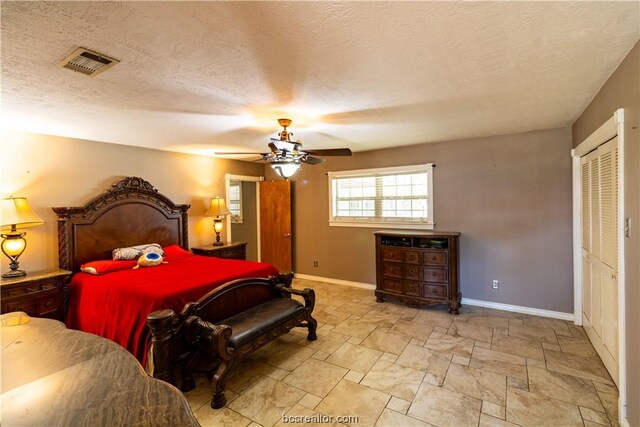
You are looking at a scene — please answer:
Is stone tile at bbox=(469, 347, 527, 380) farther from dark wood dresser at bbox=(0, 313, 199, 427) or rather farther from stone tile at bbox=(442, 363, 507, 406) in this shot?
dark wood dresser at bbox=(0, 313, 199, 427)

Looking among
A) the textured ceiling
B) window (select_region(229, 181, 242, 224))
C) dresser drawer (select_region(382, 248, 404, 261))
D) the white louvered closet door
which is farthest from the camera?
window (select_region(229, 181, 242, 224))

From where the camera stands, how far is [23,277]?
10.3ft

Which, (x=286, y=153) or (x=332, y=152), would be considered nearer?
(x=286, y=153)

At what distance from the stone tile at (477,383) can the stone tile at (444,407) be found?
84mm

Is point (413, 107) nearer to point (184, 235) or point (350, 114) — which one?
point (350, 114)

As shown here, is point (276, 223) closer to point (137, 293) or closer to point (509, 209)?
point (137, 293)

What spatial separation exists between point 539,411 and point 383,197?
343cm

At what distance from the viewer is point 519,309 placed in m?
4.02

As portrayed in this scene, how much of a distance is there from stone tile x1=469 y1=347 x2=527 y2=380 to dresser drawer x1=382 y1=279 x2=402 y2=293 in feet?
4.74

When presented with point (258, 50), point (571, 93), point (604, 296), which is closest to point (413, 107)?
point (571, 93)

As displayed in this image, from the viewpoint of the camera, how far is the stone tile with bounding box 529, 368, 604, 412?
223 cm

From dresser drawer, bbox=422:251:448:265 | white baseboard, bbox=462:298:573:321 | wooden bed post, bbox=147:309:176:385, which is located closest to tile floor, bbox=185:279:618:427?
white baseboard, bbox=462:298:573:321

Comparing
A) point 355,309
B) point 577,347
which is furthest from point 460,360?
point 355,309

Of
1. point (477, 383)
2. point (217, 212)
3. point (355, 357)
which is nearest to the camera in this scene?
point (477, 383)
